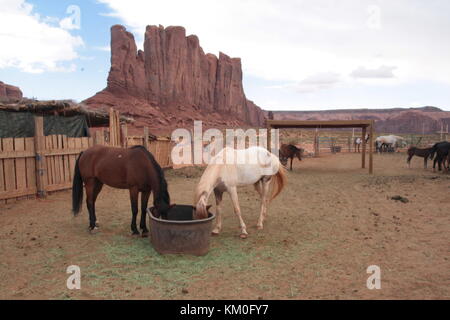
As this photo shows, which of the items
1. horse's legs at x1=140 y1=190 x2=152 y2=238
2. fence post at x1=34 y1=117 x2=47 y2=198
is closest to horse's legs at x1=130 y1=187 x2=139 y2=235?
horse's legs at x1=140 y1=190 x2=152 y2=238

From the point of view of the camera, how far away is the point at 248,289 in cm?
369

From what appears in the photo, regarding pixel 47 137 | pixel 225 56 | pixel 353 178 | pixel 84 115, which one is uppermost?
pixel 225 56

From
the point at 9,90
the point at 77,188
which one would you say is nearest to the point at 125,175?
the point at 77,188

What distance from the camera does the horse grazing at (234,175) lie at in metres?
5.19

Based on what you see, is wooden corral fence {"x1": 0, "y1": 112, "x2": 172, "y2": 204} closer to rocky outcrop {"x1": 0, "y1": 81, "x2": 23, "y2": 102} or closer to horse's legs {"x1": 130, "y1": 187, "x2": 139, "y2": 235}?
horse's legs {"x1": 130, "y1": 187, "x2": 139, "y2": 235}

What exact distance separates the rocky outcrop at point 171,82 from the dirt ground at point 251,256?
4227 cm

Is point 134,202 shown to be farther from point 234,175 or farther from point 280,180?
point 280,180

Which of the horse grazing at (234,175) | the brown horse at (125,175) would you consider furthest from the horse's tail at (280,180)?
the brown horse at (125,175)

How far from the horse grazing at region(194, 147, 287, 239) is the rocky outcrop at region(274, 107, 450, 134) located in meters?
85.1

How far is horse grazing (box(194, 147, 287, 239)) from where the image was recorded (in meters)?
5.19

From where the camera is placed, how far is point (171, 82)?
62.8m
